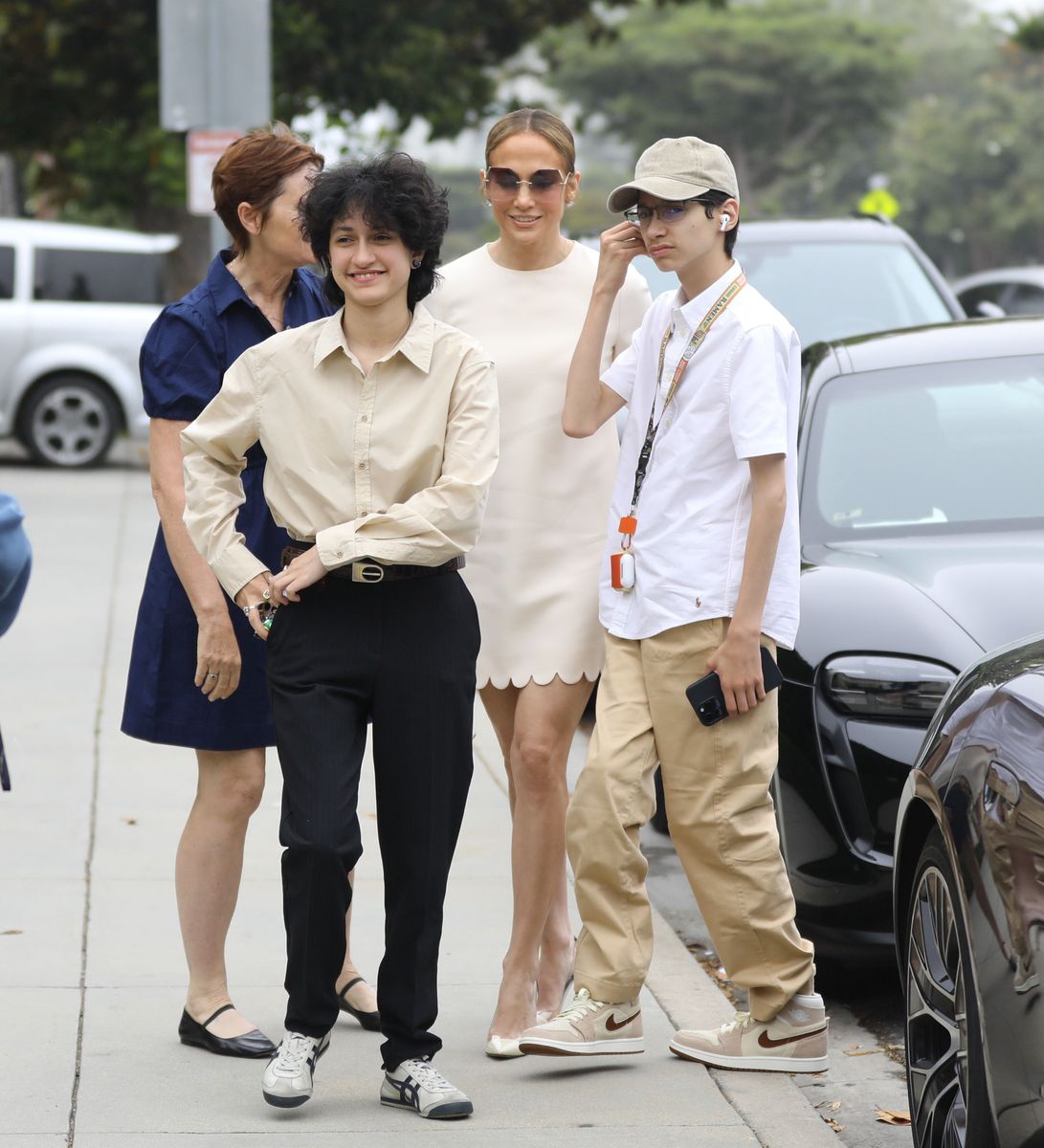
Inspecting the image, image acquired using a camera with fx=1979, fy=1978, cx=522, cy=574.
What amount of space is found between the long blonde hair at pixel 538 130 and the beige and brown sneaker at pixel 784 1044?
1.85 m

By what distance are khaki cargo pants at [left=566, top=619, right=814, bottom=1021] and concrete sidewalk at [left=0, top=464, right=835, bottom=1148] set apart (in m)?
0.26

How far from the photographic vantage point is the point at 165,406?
4.02 metres

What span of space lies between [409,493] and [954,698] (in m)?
1.05

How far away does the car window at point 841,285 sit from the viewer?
873cm

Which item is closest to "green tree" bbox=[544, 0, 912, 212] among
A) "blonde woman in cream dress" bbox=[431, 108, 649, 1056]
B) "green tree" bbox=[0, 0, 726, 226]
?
"green tree" bbox=[0, 0, 726, 226]

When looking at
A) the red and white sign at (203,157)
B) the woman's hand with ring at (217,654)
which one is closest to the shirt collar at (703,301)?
the woman's hand with ring at (217,654)

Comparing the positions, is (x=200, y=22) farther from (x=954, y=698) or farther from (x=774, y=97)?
(x=774, y=97)

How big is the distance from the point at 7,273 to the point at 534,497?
13.4 meters

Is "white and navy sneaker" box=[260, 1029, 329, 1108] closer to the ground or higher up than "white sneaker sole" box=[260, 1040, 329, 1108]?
higher up

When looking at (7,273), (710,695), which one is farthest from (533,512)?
(7,273)

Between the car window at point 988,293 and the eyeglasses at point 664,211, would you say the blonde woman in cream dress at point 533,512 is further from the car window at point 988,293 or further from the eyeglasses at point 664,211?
the car window at point 988,293

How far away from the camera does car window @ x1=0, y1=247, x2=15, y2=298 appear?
54.4ft

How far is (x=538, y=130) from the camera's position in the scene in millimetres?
4188

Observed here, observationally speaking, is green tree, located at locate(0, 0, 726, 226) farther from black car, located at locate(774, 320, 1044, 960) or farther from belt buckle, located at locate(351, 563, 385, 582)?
belt buckle, located at locate(351, 563, 385, 582)
